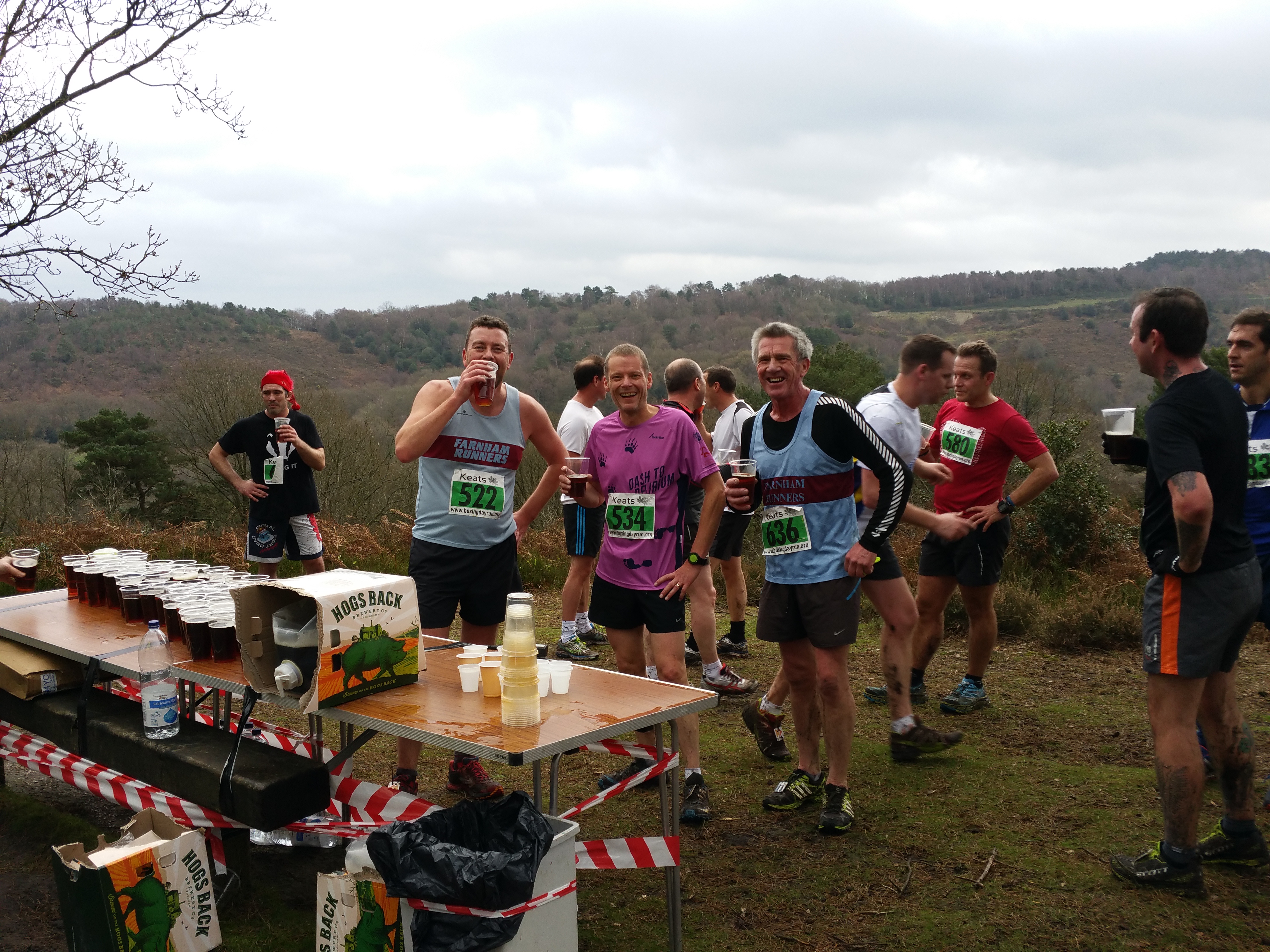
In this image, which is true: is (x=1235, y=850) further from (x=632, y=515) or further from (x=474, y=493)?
(x=474, y=493)

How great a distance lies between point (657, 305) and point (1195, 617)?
47.5 m

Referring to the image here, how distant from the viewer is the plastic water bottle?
3.41m

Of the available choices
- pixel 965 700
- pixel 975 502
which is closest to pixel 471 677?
pixel 975 502

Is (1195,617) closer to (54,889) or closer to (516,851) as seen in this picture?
(516,851)

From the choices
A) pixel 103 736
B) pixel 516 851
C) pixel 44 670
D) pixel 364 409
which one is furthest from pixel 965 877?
pixel 364 409

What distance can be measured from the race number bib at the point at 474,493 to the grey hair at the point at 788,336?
1.34 metres

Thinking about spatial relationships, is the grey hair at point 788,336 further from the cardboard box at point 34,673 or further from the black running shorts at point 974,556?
the cardboard box at point 34,673

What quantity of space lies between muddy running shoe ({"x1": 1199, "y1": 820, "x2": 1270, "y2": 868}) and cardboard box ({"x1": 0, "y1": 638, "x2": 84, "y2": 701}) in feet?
15.7

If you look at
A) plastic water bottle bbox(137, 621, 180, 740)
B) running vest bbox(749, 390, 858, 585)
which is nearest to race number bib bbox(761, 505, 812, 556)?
running vest bbox(749, 390, 858, 585)

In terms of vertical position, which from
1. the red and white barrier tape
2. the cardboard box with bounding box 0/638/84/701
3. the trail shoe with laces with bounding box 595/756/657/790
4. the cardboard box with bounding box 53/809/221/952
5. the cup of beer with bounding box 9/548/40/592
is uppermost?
the cup of beer with bounding box 9/548/40/592

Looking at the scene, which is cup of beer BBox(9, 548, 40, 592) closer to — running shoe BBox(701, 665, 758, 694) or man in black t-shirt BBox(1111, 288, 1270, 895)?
running shoe BBox(701, 665, 758, 694)

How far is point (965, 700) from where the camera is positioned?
573 centimetres

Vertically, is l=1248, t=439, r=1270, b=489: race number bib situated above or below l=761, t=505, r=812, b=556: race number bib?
above

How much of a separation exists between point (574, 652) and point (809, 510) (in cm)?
356
